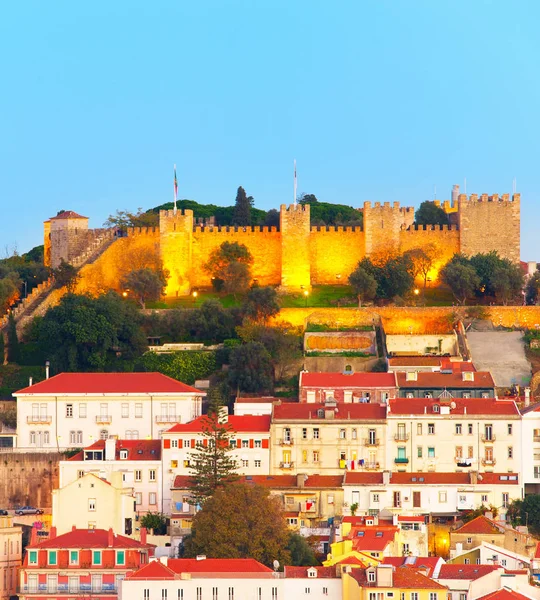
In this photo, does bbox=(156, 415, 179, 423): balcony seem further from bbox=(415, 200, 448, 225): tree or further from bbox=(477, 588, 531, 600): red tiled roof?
bbox=(415, 200, 448, 225): tree

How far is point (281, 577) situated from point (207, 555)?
11.0 ft

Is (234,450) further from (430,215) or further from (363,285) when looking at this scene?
(430,215)

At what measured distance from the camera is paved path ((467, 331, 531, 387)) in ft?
245

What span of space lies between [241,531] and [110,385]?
1385 cm

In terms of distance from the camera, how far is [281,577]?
2195 inches

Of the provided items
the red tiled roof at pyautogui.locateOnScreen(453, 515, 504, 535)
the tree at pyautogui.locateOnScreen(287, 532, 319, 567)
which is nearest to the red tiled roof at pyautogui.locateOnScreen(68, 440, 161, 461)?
the tree at pyautogui.locateOnScreen(287, 532, 319, 567)

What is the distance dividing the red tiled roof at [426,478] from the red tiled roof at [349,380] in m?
6.42

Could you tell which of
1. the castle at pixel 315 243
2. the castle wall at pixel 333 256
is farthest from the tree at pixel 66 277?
the castle wall at pixel 333 256

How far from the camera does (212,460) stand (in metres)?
63.6

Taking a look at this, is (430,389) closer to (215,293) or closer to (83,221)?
(215,293)

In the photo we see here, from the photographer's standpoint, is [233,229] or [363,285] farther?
[233,229]

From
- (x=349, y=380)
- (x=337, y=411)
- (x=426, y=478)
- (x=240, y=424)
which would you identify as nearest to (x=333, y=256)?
(x=349, y=380)

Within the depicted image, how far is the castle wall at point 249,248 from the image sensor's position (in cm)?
8825

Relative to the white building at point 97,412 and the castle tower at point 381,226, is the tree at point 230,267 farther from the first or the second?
the white building at point 97,412
